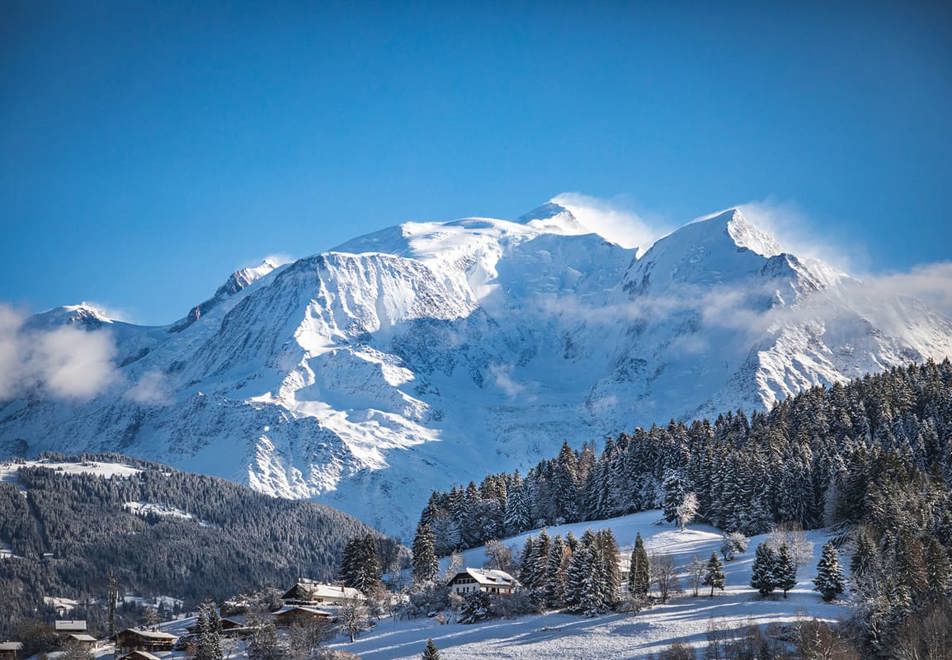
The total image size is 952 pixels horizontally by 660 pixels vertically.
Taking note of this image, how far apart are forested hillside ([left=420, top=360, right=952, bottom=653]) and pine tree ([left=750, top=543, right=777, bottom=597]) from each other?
787cm

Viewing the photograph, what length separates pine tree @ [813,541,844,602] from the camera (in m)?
106

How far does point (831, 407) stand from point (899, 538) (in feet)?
212

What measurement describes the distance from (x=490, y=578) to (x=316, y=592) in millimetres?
26780

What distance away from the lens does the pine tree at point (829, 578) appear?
105562 millimetres

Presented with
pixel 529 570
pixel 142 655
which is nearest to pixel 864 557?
pixel 529 570

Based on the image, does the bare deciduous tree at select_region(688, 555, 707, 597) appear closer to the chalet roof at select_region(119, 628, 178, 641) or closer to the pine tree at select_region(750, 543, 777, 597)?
the pine tree at select_region(750, 543, 777, 597)

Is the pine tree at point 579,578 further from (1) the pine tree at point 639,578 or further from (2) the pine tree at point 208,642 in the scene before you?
(2) the pine tree at point 208,642

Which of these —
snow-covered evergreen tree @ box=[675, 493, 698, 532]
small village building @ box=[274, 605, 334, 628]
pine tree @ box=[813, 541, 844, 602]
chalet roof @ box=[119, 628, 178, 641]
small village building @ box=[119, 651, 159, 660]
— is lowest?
small village building @ box=[119, 651, 159, 660]

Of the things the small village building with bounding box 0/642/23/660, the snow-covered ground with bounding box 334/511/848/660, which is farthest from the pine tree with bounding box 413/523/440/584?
the small village building with bounding box 0/642/23/660

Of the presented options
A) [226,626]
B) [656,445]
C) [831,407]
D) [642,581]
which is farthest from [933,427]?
[226,626]

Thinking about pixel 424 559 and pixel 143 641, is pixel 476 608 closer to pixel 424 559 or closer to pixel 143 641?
pixel 424 559

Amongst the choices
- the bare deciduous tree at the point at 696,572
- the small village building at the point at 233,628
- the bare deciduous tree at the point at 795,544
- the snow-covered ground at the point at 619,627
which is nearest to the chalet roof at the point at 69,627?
the small village building at the point at 233,628

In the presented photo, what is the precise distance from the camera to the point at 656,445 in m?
175

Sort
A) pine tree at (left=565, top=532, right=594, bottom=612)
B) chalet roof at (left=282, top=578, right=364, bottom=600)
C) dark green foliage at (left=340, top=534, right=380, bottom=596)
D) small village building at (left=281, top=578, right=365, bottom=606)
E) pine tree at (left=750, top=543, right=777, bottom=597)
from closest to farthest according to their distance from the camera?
→ pine tree at (left=750, top=543, right=777, bottom=597)
pine tree at (left=565, top=532, right=594, bottom=612)
small village building at (left=281, top=578, right=365, bottom=606)
chalet roof at (left=282, top=578, right=364, bottom=600)
dark green foliage at (left=340, top=534, right=380, bottom=596)
